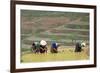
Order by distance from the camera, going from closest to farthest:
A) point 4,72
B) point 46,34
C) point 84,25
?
point 4,72
point 46,34
point 84,25

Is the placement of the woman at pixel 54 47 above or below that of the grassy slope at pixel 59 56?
above

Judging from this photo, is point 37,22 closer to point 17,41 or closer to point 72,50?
point 17,41

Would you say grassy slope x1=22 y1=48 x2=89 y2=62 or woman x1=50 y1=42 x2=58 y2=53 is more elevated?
woman x1=50 y1=42 x2=58 y2=53

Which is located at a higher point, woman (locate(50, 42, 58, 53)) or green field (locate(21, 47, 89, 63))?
woman (locate(50, 42, 58, 53))

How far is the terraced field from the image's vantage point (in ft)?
6.03

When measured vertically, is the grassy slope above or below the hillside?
below

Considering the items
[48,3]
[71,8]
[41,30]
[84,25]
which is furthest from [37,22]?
[84,25]

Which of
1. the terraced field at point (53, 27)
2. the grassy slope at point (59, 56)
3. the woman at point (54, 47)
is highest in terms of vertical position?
the terraced field at point (53, 27)

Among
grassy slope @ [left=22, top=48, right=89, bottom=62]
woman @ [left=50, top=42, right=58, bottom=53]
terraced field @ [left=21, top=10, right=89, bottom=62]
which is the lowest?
grassy slope @ [left=22, top=48, right=89, bottom=62]

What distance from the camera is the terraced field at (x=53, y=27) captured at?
6.03 ft

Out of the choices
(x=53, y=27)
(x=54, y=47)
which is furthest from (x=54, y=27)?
(x=54, y=47)

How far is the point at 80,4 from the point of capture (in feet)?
6.54

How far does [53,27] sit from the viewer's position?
1.92 meters

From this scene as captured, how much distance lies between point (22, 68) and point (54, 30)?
1.57ft
